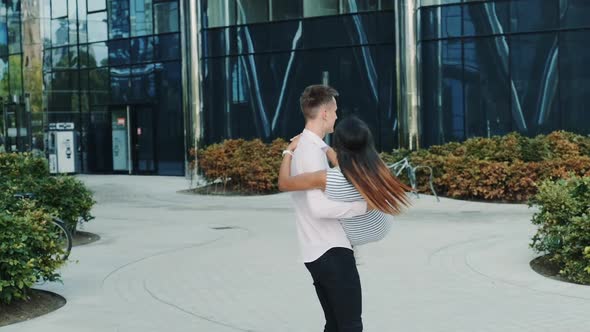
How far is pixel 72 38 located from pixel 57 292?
90.3 ft

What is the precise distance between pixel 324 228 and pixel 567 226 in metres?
5.04

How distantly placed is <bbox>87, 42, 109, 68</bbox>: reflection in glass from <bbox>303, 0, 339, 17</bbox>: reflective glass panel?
9109mm

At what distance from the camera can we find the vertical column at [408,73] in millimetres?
25281

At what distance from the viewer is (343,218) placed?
187 inches

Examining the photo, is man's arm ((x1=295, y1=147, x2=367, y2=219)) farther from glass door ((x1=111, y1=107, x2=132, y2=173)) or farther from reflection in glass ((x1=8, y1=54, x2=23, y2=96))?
reflection in glass ((x1=8, y1=54, x2=23, y2=96))

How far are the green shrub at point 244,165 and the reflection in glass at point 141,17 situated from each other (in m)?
9.56

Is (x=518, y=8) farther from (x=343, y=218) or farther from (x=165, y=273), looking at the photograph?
(x=343, y=218)

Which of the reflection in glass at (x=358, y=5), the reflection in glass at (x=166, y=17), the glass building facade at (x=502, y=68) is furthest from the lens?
the reflection in glass at (x=166, y=17)

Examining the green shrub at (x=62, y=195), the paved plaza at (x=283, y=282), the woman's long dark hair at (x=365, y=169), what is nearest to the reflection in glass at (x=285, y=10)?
the paved plaza at (x=283, y=282)

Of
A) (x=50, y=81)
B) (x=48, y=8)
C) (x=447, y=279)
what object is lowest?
(x=447, y=279)

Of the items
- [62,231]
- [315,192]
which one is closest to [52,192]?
[62,231]

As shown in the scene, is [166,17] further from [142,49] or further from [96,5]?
[96,5]

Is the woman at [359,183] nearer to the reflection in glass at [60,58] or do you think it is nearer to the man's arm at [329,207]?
the man's arm at [329,207]

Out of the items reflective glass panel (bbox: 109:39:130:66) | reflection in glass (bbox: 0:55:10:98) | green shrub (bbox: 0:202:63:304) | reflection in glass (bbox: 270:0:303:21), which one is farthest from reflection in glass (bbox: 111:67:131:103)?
green shrub (bbox: 0:202:63:304)
